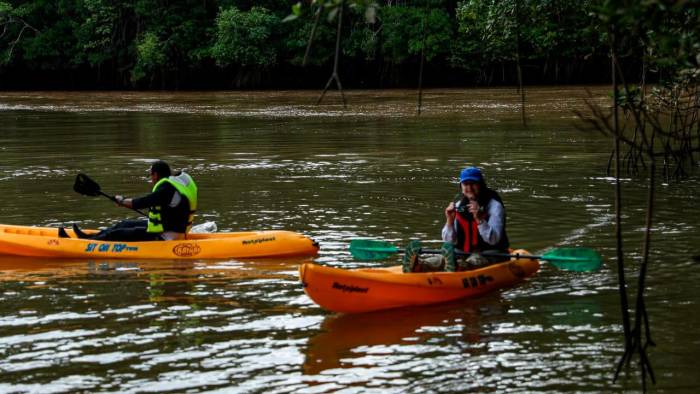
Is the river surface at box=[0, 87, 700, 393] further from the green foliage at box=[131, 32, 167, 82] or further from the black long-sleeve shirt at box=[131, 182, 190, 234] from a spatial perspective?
the green foliage at box=[131, 32, 167, 82]

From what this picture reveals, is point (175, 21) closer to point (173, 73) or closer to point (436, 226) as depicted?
point (173, 73)

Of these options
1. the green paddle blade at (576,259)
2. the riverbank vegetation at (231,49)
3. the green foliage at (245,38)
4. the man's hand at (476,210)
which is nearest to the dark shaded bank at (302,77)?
the riverbank vegetation at (231,49)

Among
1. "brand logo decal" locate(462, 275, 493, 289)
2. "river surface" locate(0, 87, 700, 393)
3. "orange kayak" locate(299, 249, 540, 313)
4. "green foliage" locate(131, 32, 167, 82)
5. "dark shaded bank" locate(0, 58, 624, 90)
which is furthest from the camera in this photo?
"green foliage" locate(131, 32, 167, 82)

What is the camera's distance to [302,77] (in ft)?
167

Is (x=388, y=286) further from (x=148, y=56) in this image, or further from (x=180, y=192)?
(x=148, y=56)

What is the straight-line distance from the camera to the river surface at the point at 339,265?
6426 mm

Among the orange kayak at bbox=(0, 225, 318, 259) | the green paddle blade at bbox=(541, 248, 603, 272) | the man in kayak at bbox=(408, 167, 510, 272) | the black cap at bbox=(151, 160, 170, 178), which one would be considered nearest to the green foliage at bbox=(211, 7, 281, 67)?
the orange kayak at bbox=(0, 225, 318, 259)

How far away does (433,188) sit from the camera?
49.7 feet

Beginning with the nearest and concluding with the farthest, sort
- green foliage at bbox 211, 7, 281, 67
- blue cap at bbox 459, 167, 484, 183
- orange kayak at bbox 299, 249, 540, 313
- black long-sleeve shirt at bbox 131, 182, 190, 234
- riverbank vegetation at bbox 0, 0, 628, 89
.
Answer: orange kayak at bbox 299, 249, 540, 313
blue cap at bbox 459, 167, 484, 183
black long-sleeve shirt at bbox 131, 182, 190, 234
riverbank vegetation at bbox 0, 0, 628, 89
green foliage at bbox 211, 7, 281, 67

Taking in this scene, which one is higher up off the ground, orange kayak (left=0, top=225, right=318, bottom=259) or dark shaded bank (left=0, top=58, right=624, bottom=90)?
dark shaded bank (left=0, top=58, right=624, bottom=90)

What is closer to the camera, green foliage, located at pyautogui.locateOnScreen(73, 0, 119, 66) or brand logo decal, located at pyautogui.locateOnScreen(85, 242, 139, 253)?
brand logo decal, located at pyautogui.locateOnScreen(85, 242, 139, 253)

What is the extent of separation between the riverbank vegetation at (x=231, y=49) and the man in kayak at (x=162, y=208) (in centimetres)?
3192

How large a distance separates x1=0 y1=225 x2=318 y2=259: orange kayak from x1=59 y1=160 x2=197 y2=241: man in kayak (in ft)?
0.51

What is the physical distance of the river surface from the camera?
21.1ft
